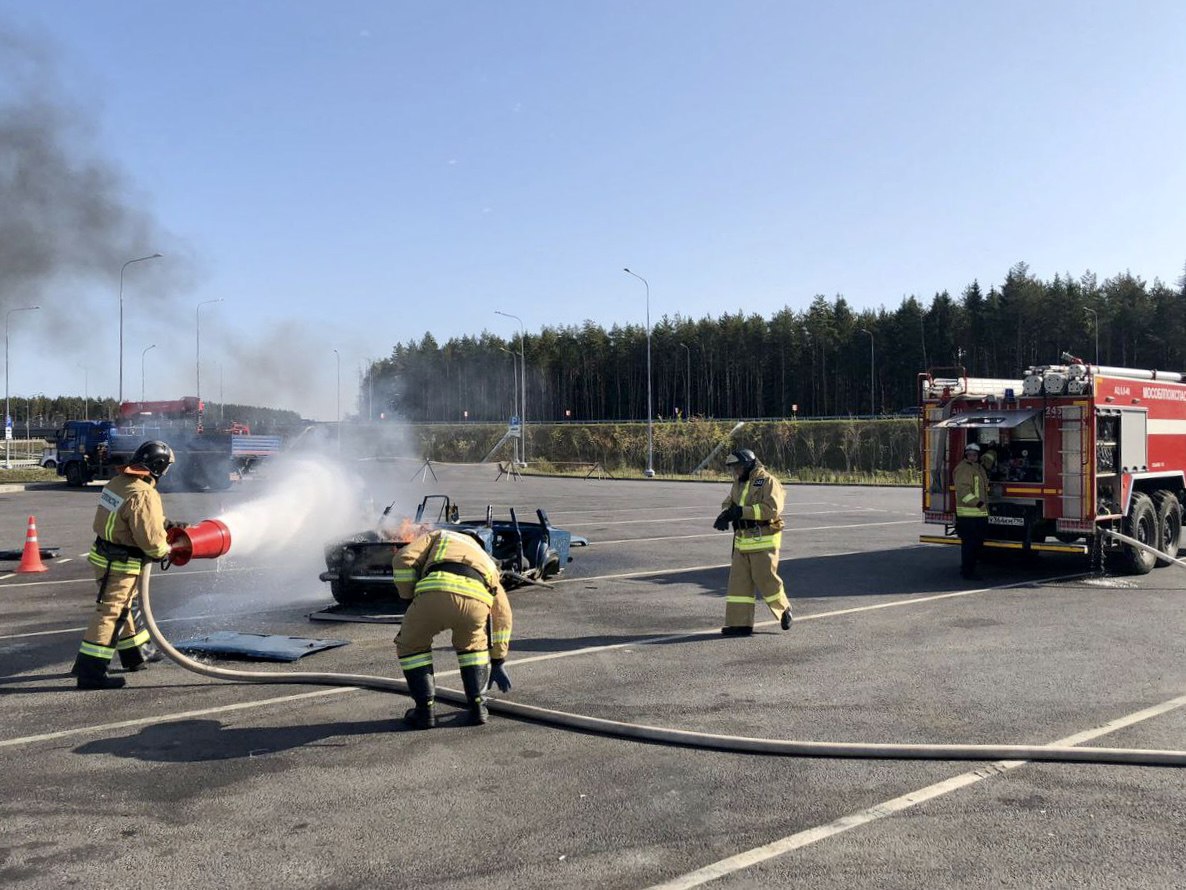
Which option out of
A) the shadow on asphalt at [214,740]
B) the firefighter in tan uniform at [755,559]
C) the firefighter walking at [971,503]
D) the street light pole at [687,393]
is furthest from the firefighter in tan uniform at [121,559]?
the street light pole at [687,393]

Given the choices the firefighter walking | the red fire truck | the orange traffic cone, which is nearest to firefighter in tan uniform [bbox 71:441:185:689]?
the orange traffic cone

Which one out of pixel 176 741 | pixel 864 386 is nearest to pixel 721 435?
pixel 864 386

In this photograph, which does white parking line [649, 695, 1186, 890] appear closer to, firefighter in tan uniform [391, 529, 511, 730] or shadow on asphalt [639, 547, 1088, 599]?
firefighter in tan uniform [391, 529, 511, 730]

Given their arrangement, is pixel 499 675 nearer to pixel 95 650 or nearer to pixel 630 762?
pixel 630 762

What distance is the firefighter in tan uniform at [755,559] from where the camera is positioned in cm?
878

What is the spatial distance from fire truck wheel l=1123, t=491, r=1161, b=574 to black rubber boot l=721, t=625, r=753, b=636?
6628 millimetres

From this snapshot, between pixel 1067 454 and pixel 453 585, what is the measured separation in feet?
30.4

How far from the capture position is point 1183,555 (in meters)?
14.6

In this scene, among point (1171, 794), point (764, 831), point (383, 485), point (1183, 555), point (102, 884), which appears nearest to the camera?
point (102, 884)

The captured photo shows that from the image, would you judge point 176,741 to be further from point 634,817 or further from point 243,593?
point 243,593

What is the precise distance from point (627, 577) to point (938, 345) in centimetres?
7734

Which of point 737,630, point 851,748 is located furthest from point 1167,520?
point 851,748

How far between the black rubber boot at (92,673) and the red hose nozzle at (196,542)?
2.98 feet

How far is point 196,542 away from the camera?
25.1ft
